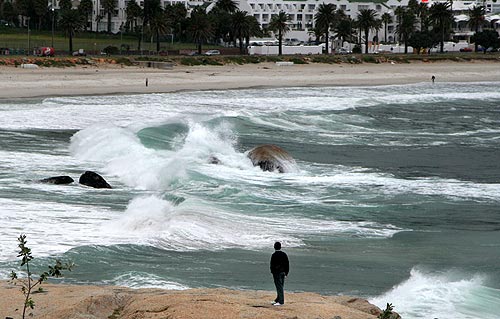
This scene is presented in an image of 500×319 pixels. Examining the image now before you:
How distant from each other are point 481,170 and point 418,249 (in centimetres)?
1511

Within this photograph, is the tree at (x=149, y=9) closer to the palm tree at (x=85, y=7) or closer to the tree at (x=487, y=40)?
the palm tree at (x=85, y=7)

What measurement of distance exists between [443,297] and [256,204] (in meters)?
9.76

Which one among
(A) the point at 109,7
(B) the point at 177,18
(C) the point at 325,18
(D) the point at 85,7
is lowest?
(B) the point at 177,18

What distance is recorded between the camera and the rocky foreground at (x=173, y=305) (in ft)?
Result: 43.9

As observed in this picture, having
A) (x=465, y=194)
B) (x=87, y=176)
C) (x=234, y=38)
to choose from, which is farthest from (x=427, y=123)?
(x=234, y=38)

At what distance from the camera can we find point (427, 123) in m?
56.1

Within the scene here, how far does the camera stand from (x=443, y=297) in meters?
18.4

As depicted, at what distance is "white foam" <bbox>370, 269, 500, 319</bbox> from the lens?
57.1 ft

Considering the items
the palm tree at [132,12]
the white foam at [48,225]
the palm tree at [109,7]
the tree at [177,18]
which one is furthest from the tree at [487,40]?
the white foam at [48,225]

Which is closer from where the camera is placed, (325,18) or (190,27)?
(190,27)

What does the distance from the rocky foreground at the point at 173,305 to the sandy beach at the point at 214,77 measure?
155ft

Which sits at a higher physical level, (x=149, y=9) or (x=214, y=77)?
(x=149, y=9)

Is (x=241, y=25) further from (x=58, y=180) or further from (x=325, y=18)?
(x=58, y=180)

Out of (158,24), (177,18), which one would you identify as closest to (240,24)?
(158,24)
